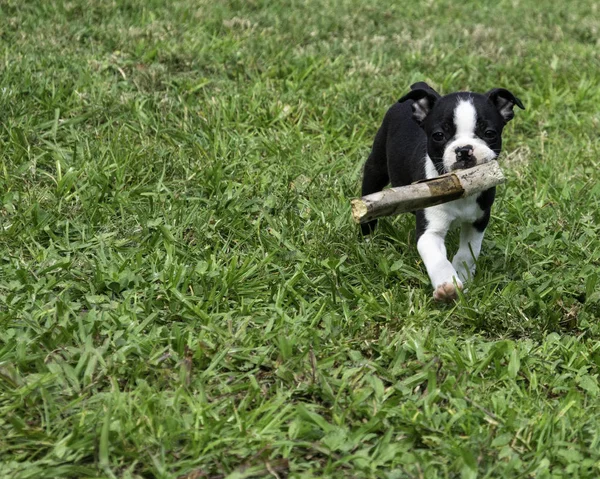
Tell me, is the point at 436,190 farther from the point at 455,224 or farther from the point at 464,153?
the point at 455,224

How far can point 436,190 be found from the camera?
4262 millimetres

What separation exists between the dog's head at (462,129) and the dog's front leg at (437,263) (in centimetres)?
32

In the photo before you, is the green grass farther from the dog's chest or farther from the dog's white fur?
the dog's chest

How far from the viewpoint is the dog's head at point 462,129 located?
4.36 m

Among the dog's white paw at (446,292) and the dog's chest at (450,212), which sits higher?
the dog's chest at (450,212)

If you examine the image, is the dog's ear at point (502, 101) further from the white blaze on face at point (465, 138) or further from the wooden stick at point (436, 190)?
the wooden stick at point (436, 190)

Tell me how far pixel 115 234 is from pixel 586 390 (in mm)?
2584

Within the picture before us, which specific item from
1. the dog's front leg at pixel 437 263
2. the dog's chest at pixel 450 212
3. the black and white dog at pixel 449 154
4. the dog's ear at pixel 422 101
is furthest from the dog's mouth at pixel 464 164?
the dog's ear at pixel 422 101

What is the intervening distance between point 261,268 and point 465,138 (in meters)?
1.23

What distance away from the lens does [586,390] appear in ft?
12.5

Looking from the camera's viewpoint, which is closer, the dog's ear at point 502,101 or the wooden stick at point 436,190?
the wooden stick at point 436,190

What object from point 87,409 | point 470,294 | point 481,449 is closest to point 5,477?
point 87,409

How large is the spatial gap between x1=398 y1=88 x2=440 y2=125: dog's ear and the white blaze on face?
0.29 metres

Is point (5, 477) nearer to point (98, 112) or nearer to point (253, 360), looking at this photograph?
point (253, 360)
